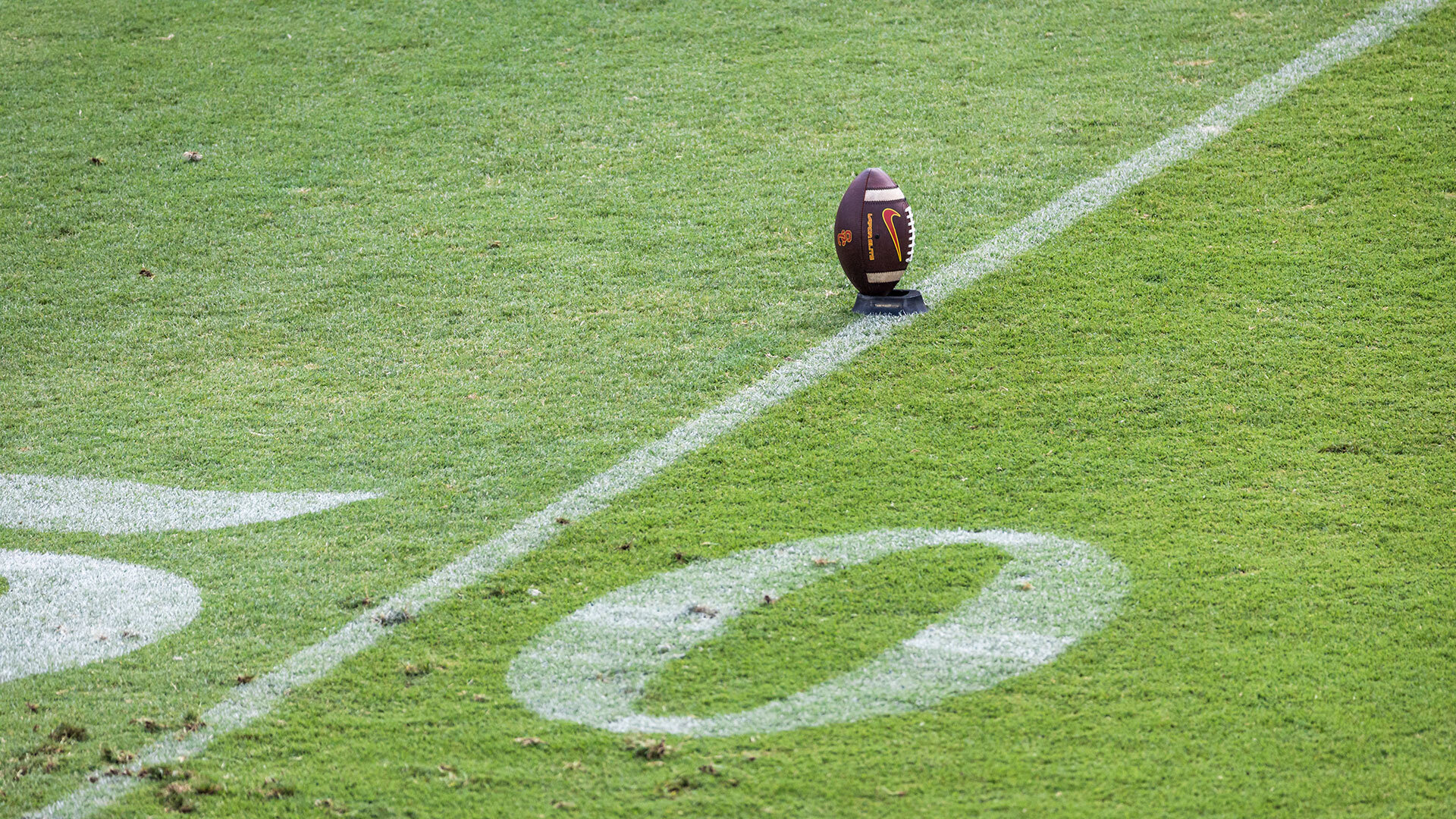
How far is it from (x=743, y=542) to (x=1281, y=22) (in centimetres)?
773

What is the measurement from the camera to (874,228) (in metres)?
6.87

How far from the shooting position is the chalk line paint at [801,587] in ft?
13.5

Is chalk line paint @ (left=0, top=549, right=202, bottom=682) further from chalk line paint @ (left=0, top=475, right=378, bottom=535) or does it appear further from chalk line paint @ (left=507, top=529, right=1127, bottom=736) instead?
chalk line paint @ (left=507, top=529, right=1127, bottom=736)

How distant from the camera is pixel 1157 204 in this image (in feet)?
26.6

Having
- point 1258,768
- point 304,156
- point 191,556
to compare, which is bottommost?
point 1258,768

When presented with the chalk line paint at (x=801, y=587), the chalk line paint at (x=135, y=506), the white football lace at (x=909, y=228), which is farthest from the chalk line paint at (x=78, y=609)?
the white football lace at (x=909, y=228)

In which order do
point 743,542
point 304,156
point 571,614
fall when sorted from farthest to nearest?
1. point 304,156
2. point 743,542
3. point 571,614

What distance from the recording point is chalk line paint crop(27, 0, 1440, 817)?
426cm

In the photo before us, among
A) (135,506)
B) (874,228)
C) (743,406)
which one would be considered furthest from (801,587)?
(135,506)

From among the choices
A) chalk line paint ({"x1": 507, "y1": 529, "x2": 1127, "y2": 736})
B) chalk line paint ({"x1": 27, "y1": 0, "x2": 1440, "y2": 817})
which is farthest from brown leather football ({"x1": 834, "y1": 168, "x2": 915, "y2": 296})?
chalk line paint ({"x1": 507, "y1": 529, "x2": 1127, "y2": 736})

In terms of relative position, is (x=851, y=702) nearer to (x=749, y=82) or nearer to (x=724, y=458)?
(x=724, y=458)

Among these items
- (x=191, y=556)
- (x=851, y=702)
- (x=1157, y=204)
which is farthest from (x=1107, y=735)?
(x=1157, y=204)

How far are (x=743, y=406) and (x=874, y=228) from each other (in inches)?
49.2

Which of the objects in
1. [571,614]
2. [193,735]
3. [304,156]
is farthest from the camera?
[304,156]
